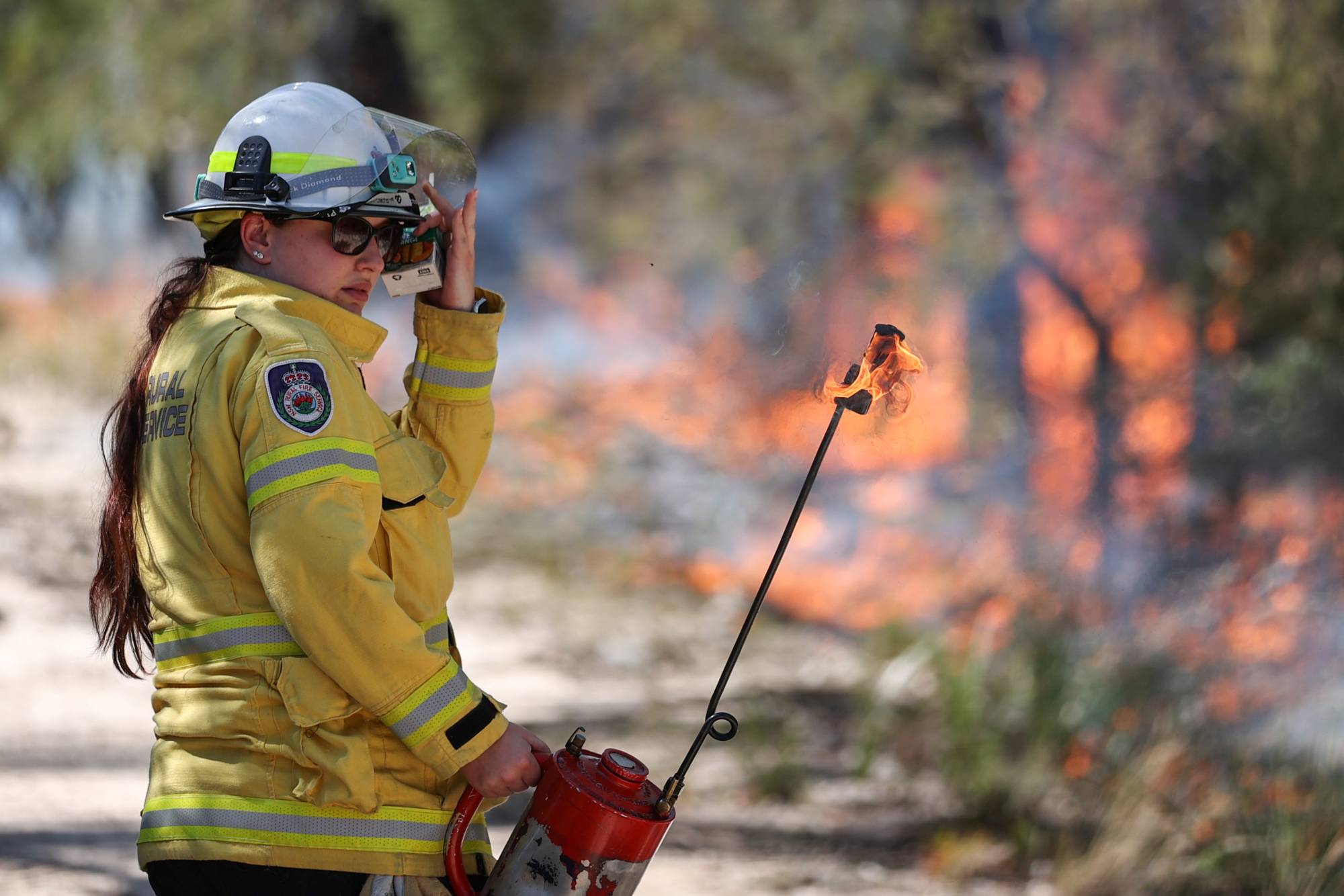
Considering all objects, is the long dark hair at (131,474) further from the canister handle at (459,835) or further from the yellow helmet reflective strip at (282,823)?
the canister handle at (459,835)

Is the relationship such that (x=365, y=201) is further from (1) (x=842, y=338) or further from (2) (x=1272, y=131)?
(2) (x=1272, y=131)

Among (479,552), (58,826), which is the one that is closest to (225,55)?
(479,552)

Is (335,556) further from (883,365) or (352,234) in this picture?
(883,365)

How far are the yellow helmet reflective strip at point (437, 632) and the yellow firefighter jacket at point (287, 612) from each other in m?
0.04

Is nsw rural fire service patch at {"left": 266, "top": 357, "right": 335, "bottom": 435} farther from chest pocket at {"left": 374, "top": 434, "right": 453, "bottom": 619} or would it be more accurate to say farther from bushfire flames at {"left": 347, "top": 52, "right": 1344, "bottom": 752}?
bushfire flames at {"left": 347, "top": 52, "right": 1344, "bottom": 752}

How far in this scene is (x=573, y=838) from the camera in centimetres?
A: 185

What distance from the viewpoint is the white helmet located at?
188 cm

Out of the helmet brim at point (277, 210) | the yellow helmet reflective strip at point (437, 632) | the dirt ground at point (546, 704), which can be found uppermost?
the helmet brim at point (277, 210)

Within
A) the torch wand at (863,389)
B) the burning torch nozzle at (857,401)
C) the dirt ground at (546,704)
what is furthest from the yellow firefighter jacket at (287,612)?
the dirt ground at (546,704)

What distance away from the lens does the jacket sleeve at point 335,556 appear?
1.66 meters

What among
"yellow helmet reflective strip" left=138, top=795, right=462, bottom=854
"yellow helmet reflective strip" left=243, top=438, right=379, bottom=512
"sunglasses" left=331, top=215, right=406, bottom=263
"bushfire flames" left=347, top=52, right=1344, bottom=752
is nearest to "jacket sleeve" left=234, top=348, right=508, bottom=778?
"yellow helmet reflective strip" left=243, top=438, right=379, bottom=512

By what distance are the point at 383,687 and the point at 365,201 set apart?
2.35 feet

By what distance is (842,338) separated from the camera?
2.70 metres

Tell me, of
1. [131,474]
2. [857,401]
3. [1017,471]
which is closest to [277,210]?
[131,474]
